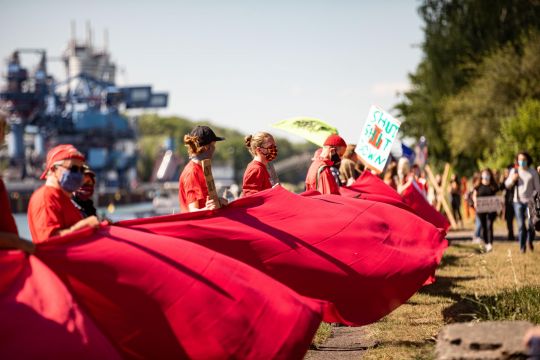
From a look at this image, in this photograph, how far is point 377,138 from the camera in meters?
14.2

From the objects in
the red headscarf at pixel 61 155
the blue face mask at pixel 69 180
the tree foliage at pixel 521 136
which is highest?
the red headscarf at pixel 61 155

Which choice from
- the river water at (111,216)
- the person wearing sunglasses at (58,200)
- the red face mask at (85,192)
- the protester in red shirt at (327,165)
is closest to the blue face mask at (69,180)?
the person wearing sunglasses at (58,200)

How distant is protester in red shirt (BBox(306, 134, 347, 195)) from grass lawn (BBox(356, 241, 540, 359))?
1.54 m

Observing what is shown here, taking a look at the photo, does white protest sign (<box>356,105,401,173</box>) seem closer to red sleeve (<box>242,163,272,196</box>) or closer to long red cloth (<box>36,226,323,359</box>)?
red sleeve (<box>242,163,272,196</box>)

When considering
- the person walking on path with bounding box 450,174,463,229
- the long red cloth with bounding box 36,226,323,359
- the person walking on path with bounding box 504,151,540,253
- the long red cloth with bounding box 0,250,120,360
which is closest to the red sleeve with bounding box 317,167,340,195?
the long red cloth with bounding box 36,226,323,359

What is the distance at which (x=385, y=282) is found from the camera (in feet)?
31.2

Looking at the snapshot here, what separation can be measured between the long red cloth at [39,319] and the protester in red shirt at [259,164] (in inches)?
144

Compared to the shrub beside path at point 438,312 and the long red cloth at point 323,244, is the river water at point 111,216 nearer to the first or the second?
the shrub beside path at point 438,312

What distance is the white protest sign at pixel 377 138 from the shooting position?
46.1 feet

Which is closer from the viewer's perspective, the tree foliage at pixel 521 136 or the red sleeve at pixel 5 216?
the red sleeve at pixel 5 216

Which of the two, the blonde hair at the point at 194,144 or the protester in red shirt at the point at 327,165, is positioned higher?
the blonde hair at the point at 194,144

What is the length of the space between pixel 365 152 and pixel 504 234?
40.8 feet

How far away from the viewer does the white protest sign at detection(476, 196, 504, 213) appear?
19.9 meters

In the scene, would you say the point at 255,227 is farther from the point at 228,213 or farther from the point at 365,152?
the point at 365,152
